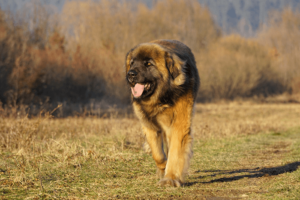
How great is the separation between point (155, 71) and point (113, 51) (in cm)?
3001

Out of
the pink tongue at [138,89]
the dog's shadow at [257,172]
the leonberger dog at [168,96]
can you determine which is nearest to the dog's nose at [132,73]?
the leonberger dog at [168,96]

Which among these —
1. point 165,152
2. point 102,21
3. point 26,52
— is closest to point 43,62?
point 26,52

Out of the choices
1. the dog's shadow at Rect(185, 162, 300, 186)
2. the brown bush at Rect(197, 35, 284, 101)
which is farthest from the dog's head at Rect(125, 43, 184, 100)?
the brown bush at Rect(197, 35, 284, 101)

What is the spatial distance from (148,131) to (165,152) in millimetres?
580

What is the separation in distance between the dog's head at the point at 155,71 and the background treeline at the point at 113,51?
14868 mm

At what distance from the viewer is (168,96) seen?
436cm

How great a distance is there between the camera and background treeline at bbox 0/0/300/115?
2123 cm

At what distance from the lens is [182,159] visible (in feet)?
14.1

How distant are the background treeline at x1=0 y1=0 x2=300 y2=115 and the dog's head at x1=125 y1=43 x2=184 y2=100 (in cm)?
1487

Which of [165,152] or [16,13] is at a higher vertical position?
[16,13]

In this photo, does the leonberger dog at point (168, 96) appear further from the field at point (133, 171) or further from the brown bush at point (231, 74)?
the brown bush at point (231, 74)

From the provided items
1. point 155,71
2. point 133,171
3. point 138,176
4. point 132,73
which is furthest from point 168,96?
point 133,171

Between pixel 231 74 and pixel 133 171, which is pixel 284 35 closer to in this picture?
pixel 231 74

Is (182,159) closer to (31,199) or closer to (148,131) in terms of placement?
(148,131)
